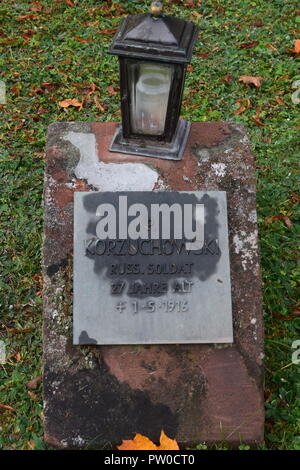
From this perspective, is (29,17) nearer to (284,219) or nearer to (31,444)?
(284,219)

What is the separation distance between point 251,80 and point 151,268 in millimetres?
2462

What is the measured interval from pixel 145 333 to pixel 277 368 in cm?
83

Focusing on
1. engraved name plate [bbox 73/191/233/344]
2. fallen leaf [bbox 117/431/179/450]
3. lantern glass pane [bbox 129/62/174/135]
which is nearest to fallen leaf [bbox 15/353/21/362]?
engraved name plate [bbox 73/191/233/344]

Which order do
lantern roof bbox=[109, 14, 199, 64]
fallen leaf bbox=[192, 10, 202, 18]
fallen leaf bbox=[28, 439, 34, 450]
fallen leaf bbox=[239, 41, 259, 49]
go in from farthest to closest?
1. fallen leaf bbox=[192, 10, 202, 18]
2. fallen leaf bbox=[239, 41, 259, 49]
3. fallen leaf bbox=[28, 439, 34, 450]
4. lantern roof bbox=[109, 14, 199, 64]

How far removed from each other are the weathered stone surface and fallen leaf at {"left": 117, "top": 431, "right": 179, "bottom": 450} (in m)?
0.03

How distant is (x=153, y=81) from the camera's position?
8.27 feet

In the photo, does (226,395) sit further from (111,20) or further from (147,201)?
(111,20)

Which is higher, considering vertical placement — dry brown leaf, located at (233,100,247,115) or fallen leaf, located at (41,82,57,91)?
fallen leaf, located at (41,82,57,91)

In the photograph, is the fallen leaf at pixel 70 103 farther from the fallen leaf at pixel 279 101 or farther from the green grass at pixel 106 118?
the fallen leaf at pixel 279 101

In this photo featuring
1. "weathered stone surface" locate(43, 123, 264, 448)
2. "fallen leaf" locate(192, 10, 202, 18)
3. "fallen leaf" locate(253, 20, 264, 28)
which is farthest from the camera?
"fallen leaf" locate(192, 10, 202, 18)

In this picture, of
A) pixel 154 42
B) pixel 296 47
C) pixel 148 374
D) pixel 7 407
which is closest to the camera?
pixel 154 42

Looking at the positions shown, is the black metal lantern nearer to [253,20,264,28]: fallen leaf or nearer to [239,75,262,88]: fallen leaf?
[239,75,262,88]: fallen leaf

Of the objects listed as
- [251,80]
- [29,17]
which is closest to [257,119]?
[251,80]

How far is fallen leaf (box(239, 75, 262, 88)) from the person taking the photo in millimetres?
4367
